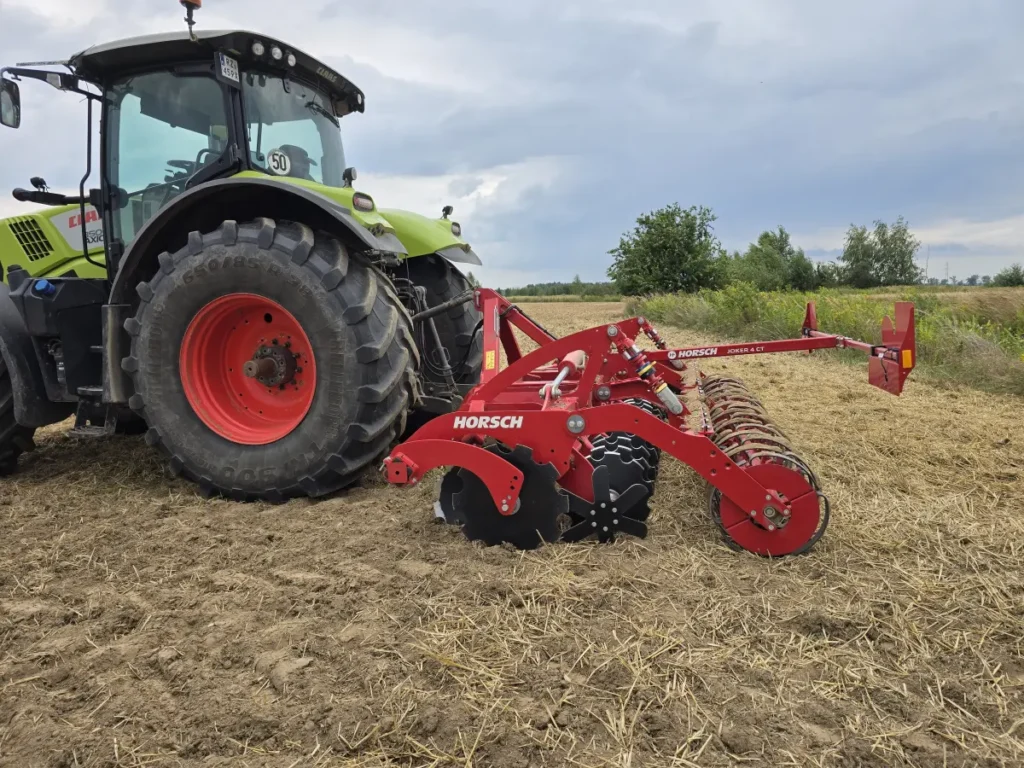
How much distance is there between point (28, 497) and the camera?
3625 mm

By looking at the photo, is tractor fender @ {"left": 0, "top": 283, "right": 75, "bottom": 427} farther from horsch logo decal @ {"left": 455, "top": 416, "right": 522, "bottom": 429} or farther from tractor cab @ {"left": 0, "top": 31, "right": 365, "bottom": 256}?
horsch logo decal @ {"left": 455, "top": 416, "right": 522, "bottom": 429}

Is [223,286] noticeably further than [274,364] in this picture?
No

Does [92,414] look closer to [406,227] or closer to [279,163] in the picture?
[279,163]

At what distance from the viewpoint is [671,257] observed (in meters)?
23.6

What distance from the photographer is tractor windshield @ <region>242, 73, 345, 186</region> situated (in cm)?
374

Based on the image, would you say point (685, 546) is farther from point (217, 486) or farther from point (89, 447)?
point (89, 447)

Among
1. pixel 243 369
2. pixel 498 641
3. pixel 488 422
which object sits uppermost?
pixel 243 369

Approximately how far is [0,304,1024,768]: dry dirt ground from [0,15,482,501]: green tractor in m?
0.39

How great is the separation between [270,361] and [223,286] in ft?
1.32

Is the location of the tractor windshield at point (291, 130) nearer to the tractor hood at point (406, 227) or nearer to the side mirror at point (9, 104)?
the tractor hood at point (406, 227)

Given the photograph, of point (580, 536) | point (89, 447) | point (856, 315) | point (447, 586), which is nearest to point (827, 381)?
point (856, 315)

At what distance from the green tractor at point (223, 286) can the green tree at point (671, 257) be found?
20.0 meters

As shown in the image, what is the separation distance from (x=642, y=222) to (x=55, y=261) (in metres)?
22.0

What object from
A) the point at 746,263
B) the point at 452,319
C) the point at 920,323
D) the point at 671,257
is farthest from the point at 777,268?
the point at 452,319
